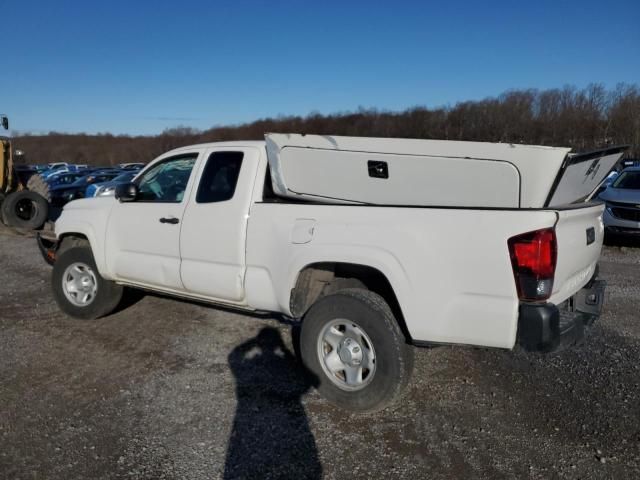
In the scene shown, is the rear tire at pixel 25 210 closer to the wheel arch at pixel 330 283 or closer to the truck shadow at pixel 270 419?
the truck shadow at pixel 270 419

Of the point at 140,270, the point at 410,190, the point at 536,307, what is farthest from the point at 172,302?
the point at 536,307

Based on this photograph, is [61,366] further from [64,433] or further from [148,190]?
[148,190]

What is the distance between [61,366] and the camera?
4402 mm

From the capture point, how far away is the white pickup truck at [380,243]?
9.61 feet

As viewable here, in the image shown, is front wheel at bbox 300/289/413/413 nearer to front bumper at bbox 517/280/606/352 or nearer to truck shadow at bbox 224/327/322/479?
truck shadow at bbox 224/327/322/479

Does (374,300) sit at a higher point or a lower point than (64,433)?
higher

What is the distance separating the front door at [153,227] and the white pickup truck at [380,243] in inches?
0.7

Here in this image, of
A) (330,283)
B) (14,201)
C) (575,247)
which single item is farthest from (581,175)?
(14,201)

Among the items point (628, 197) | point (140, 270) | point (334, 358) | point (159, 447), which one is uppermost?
point (628, 197)

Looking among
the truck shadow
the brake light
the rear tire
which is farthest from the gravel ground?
the rear tire

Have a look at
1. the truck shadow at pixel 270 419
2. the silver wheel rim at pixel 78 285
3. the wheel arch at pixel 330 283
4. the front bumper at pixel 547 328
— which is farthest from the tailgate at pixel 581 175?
the silver wheel rim at pixel 78 285

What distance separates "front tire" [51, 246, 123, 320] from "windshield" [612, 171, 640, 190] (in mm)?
10166

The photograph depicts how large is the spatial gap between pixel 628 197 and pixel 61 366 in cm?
1028

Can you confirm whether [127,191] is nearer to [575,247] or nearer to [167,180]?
[167,180]
